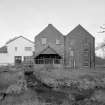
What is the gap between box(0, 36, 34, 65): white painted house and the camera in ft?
110

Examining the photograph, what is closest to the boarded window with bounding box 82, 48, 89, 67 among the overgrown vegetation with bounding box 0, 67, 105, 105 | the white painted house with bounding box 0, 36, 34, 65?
the overgrown vegetation with bounding box 0, 67, 105, 105

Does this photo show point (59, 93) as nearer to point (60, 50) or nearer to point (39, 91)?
point (39, 91)

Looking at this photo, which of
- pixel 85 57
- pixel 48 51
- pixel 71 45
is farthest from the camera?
pixel 71 45

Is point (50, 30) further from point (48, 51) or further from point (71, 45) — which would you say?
point (71, 45)

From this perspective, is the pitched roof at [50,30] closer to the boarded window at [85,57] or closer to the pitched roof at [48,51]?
the pitched roof at [48,51]

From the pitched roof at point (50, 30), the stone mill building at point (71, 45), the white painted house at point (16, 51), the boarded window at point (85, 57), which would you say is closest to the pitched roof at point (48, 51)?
the stone mill building at point (71, 45)

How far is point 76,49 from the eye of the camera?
3017 cm

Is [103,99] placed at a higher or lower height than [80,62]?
lower

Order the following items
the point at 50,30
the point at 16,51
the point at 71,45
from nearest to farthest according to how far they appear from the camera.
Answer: the point at 71,45, the point at 50,30, the point at 16,51

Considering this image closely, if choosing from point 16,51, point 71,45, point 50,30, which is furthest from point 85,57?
point 16,51

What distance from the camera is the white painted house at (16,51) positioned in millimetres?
33500

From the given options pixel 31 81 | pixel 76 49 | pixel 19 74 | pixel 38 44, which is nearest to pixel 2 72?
pixel 19 74

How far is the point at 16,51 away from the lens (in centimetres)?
3366

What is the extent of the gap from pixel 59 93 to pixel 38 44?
53.4 ft
